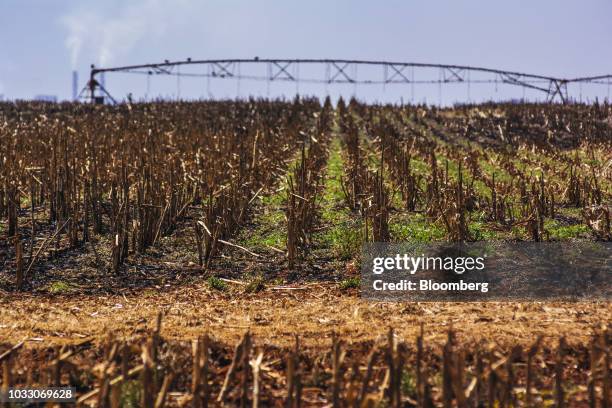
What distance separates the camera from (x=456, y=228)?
409 inches

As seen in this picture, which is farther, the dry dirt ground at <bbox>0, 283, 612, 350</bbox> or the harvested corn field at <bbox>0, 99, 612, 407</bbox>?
the dry dirt ground at <bbox>0, 283, 612, 350</bbox>

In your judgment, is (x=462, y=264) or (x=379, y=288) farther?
(x=462, y=264)

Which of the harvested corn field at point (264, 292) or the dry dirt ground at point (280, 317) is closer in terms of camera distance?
the harvested corn field at point (264, 292)

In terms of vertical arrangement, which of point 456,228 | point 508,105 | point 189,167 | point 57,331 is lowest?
point 57,331

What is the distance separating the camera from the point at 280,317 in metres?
7.41

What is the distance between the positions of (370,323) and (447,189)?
17.9 feet

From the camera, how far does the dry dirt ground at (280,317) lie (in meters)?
6.36

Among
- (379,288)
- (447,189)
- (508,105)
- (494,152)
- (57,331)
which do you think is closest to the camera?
(57,331)

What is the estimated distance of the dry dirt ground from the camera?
6355 mm

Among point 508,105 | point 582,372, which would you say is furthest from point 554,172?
point 508,105

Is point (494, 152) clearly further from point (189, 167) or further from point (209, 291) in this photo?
point (209, 291)

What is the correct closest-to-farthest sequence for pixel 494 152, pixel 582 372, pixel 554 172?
pixel 582 372, pixel 554 172, pixel 494 152

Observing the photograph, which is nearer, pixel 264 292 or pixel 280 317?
pixel 280 317

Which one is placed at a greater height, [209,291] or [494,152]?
[494,152]
